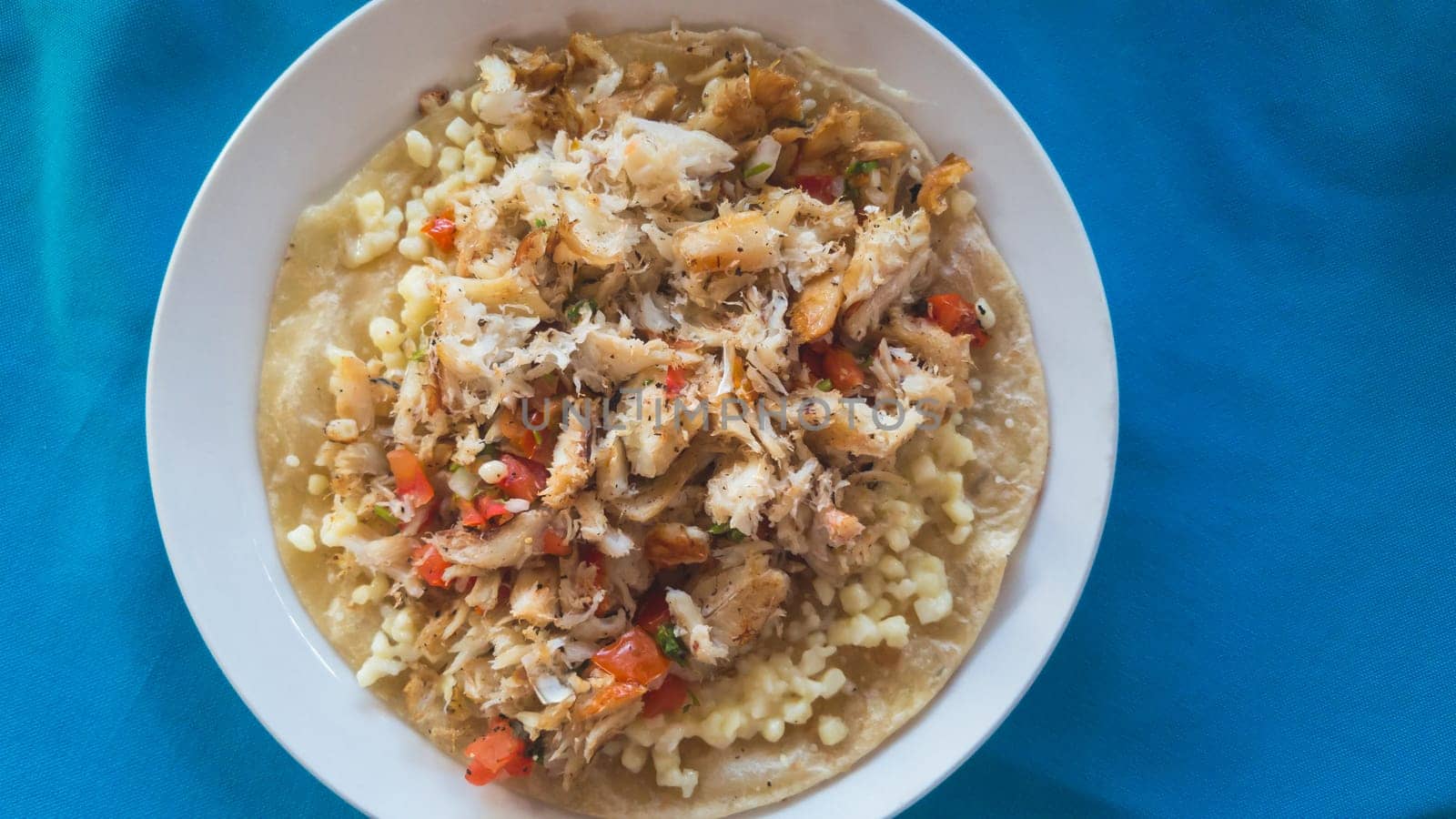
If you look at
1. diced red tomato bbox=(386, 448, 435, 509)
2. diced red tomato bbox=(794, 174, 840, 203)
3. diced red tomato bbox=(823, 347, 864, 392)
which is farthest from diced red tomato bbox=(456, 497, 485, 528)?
diced red tomato bbox=(794, 174, 840, 203)

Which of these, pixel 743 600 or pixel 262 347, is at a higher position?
pixel 262 347

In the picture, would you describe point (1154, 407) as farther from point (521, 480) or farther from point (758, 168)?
point (521, 480)

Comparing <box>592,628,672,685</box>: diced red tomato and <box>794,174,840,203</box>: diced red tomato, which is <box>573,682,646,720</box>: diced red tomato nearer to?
<box>592,628,672,685</box>: diced red tomato

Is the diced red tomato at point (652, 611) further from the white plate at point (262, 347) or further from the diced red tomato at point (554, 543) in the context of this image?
the white plate at point (262, 347)

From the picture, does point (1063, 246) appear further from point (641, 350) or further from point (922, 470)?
point (641, 350)

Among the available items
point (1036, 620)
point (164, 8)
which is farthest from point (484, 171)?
point (1036, 620)

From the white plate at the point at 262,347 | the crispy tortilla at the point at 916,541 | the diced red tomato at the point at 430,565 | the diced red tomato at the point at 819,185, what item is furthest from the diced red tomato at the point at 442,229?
the diced red tomato at the point at 819,185

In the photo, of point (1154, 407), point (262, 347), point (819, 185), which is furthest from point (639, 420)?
point (1154, 407)
